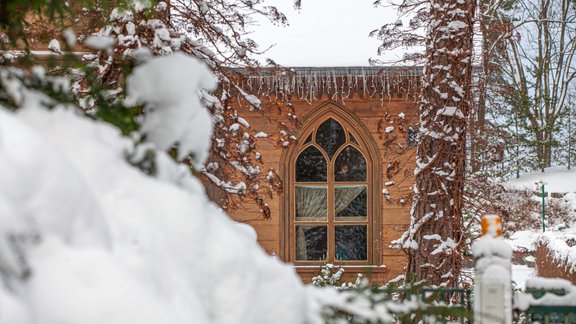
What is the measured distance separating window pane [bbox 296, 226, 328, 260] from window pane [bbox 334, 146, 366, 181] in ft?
2.53

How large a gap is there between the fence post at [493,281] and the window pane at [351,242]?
588 centimetres

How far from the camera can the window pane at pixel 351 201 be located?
26.4ft

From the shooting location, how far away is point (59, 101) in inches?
54.1

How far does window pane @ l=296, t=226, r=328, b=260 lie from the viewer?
809cm

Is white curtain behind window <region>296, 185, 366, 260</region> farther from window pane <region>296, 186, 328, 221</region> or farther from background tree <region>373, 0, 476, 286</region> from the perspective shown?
background tree <region>373, 0, 476, 286</region>

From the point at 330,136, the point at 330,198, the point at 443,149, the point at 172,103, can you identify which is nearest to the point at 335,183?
the point at 330,198

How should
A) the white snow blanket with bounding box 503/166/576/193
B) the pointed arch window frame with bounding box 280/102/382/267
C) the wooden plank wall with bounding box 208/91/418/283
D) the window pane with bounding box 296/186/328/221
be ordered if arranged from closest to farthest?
the wooden plank wall with bounding box 208/91/418/283 < the pointed arch window frame with bounding box 280/102/382/267 < the window pane with bounding box 296/186/328/221 < the white snow blanket with bounding box 503/166/576/193

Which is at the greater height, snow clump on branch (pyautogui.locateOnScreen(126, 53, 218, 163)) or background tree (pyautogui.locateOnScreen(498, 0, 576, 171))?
background tree (pyautogui.locateOnScreen(498, 0, 576, 171))

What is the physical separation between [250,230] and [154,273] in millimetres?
473

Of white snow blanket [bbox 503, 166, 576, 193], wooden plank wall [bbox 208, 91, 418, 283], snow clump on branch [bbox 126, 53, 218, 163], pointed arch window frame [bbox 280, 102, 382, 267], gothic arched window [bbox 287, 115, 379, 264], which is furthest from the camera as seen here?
white snow blanket [bbox 503, 166, 576, 193]

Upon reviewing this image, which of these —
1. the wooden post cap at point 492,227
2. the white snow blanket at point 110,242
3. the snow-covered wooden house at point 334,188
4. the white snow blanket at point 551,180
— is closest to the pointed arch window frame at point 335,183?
the snow-covered wooden house at point 334,188

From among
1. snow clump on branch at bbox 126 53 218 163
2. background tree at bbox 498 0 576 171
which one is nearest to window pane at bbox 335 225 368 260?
snow clump on branch at bbox 126 53 218 163

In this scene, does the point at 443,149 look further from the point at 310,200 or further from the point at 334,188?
the point at 310,200

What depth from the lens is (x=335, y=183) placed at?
8.12m
